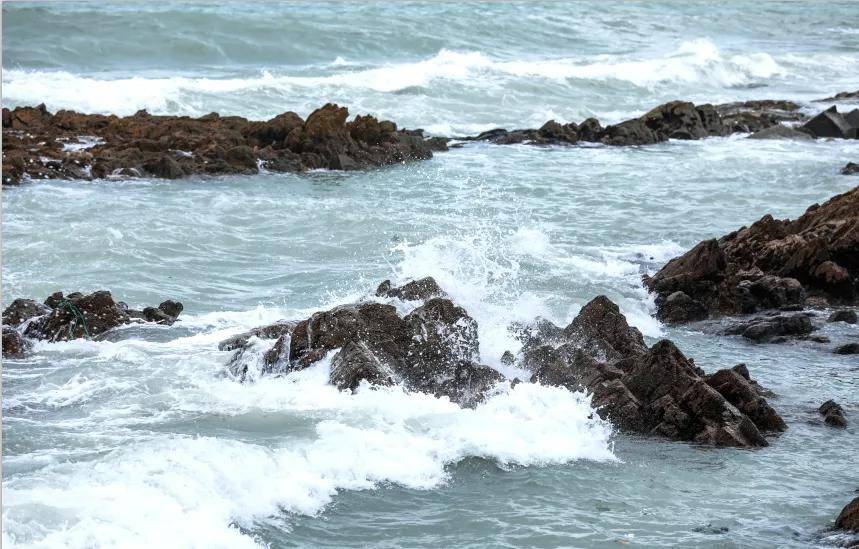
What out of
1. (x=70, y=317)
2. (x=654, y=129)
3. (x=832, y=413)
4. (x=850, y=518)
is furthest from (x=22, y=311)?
(x=654, y=129)

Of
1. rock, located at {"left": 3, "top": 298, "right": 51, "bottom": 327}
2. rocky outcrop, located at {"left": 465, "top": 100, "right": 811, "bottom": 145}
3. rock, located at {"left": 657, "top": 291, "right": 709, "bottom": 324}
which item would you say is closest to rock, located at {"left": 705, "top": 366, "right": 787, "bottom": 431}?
rock, located at {"left": 657, "top": 291, "right": 709, "bottom": 324}

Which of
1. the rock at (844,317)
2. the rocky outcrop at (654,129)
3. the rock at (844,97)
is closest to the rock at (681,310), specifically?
the rock at (844,317)

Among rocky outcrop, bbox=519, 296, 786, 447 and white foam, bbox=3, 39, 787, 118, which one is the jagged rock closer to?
rocky outcrop, bbox=519, 296, 786, 447

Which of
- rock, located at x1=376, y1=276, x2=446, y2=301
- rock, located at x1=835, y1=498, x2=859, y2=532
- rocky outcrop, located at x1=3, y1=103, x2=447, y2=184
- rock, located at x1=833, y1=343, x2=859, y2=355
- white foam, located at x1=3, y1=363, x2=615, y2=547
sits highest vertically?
rocky outcrop, located at x1=3, y1=103, x2=447, y2=184

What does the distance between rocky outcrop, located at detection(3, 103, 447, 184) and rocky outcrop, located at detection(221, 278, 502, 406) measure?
11.3 metres

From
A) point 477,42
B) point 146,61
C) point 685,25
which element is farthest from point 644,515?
point 685,25

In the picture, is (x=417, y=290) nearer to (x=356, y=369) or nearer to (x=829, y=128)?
(x=356, y=369)

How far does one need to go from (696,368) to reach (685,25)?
46.4 metres

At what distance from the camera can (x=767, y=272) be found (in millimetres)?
13711

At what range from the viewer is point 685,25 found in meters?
53.4

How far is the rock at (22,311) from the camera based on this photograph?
37.3 feet

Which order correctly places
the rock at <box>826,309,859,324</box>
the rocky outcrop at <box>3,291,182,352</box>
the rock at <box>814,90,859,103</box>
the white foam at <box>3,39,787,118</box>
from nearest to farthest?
the rocky outcrop at <box>3,291,182,352</box>, the rock at <box>826,309,859,324</box>, the white foam at <box>3,39,787,118</box>, the rock at <box>814,90,859,103</box>

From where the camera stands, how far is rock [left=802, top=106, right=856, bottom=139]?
2602 cm

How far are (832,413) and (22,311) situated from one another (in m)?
7.70
